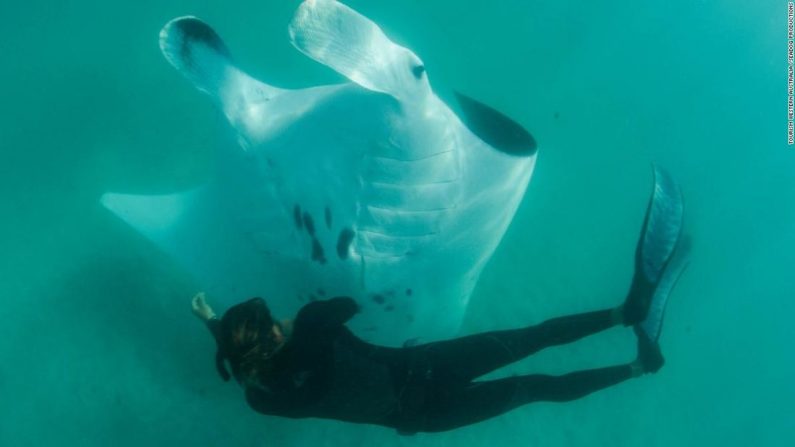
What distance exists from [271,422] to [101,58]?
360 centimetres

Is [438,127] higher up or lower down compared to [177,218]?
higher up

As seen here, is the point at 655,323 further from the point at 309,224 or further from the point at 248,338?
the point at 248,338

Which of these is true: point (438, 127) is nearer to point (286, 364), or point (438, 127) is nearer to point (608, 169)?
point (286, 364)

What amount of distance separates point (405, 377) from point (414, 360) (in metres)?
0.11

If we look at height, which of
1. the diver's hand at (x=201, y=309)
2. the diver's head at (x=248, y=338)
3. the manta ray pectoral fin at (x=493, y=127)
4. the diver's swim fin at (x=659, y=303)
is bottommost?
the diver's hand at (x=201, y=309)

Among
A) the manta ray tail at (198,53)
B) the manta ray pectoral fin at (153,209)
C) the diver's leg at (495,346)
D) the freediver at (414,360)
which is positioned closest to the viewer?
the manta ray tail at (198,53)

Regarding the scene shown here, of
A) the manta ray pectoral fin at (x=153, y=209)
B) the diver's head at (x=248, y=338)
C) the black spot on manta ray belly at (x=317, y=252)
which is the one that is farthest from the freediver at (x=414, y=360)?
the manta ray pectoral fin at (x=153, y=209)

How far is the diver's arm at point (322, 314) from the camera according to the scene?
8.80 ft

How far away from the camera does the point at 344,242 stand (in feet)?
8.54

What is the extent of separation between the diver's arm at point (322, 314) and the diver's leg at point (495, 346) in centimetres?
69

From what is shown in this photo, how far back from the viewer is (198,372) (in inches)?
179

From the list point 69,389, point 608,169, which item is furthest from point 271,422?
point 608,169

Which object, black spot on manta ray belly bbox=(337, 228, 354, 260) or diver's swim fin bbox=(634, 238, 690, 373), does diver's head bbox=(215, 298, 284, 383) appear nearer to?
black spot on manta ray belly bbox=(337, 228, 354, 260)

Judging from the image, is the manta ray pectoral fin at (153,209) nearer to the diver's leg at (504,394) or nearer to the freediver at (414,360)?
the freediver at (414,360)
